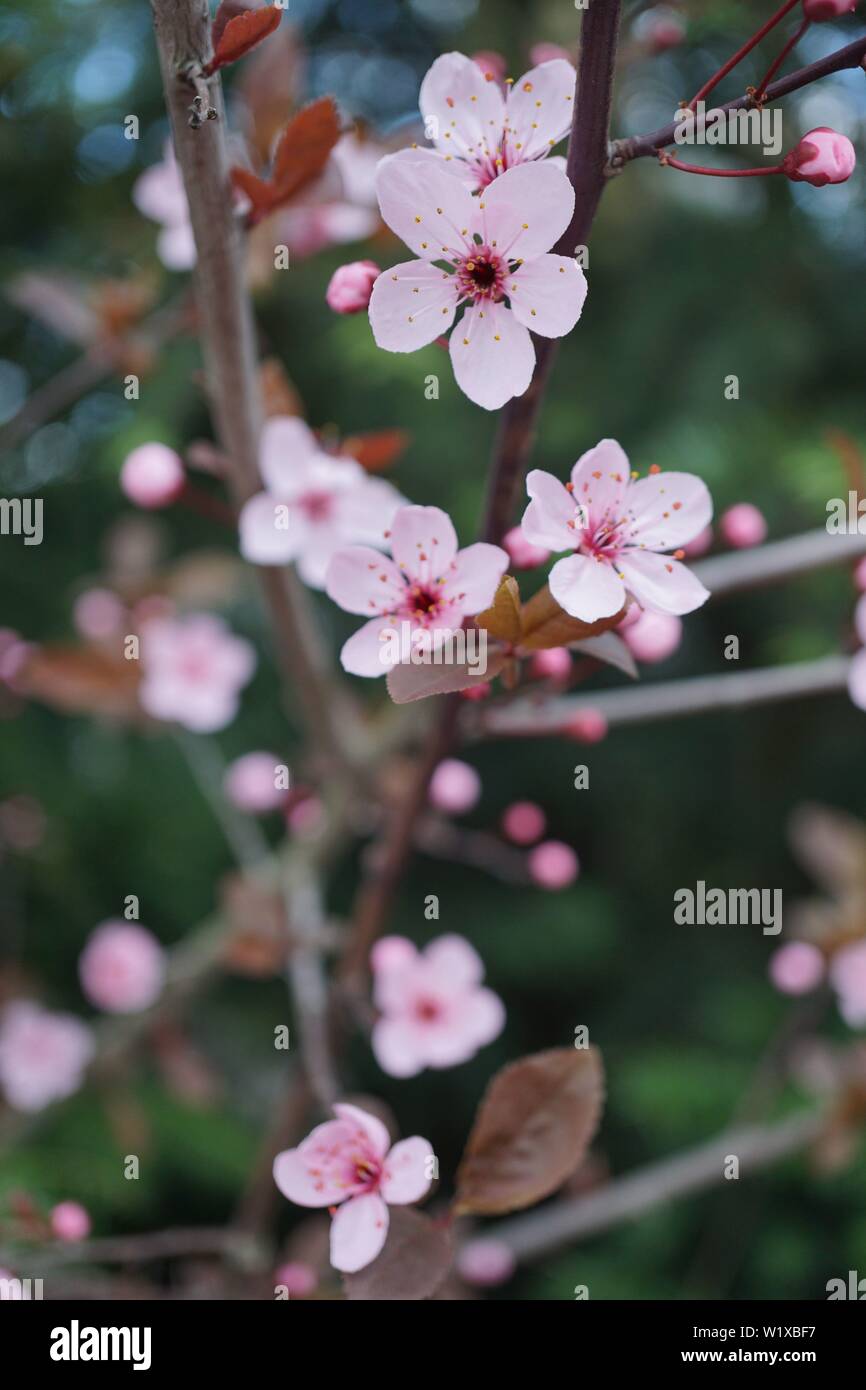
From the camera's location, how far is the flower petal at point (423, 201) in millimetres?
586

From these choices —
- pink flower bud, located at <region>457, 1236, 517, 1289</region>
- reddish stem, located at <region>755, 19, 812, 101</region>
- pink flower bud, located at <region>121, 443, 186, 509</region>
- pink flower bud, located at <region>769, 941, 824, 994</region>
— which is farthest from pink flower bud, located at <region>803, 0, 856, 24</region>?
pink flower bud, located at <region>457, 1236, 517, 1289</region>

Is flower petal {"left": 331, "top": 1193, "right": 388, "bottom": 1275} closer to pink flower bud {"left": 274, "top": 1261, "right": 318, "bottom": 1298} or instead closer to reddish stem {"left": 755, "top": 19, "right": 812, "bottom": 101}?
pink flower bud {"left": 274, "top": 1261, "right": 318, "bottom": 1298}

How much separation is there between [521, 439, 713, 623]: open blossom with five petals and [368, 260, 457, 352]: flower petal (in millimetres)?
104

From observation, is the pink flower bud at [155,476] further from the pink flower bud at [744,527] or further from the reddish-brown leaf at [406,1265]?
the reddish-brown leaf at [406,1265]

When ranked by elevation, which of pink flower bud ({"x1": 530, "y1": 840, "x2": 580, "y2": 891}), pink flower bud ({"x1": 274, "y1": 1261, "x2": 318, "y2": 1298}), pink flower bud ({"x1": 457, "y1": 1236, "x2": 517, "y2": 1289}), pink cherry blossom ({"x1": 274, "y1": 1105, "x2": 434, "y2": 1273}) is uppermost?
pink flower bud ({"x1": 530, "y1": 840, "x2": 580, "y2": 891})

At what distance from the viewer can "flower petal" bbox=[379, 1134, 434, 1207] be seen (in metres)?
0.67

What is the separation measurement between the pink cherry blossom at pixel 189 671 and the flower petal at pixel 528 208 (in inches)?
35.8

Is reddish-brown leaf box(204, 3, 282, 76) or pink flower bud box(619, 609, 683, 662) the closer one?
reddish-brown leaf box(204, 3, 282, 76)

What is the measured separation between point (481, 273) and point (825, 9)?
0.81 feet

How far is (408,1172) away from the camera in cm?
68

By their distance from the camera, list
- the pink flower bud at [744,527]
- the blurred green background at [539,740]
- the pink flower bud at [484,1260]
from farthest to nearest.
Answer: the blurred green background at [539,740] → the pink flower bud at [484,1260] → the pink flower bud at [744,527]

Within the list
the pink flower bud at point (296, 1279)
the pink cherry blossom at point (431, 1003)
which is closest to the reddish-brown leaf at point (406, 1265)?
the pink cherry blossom at point (431, 1003)

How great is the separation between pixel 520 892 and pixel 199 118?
1546 mm

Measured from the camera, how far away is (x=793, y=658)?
1551mm
